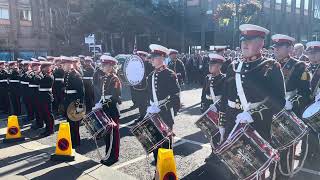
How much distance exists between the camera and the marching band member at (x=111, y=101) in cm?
659

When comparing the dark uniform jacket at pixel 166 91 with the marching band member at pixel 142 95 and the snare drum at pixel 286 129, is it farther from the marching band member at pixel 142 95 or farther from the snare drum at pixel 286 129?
the marching band member at pixel 142 95

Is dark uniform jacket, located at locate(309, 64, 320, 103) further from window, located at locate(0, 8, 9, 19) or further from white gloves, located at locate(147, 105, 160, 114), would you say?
window, located at locate(0, 8, 9, 19)

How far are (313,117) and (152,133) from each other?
2.46 meters

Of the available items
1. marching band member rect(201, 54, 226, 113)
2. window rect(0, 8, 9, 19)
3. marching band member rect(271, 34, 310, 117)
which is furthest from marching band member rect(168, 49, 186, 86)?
window rect(0, 8, 9, 19)

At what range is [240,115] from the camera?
4.21 m

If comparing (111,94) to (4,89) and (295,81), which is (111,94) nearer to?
(295,81)

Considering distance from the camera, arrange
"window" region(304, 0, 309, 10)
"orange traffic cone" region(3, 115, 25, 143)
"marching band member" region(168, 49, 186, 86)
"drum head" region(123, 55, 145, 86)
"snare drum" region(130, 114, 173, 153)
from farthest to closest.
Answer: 1. "window" region(304, 0, 309, 10)
2. "marching band member" region(168, 49, 186, 86)
3. "orange traffic cone" region(3, 115, 25, 143)
4. "drum head" region(123, 55, 145, 86)
5. "snare drum" region(130, 114, 173, 153)

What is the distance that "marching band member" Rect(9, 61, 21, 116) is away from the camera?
1195 cm

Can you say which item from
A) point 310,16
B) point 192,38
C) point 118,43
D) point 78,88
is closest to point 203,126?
point 78,88

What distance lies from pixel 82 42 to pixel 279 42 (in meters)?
39.7

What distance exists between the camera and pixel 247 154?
379 centimetres

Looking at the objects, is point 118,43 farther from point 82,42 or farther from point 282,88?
point 282,88

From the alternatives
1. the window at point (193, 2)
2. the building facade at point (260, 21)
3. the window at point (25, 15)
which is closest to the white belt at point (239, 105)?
the building facade at point (260, 21)

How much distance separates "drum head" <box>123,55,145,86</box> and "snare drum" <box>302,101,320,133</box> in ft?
11.7
